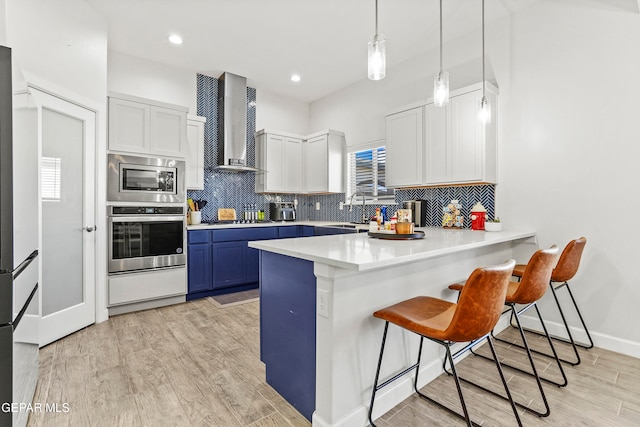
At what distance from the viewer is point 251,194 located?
5.13 metres

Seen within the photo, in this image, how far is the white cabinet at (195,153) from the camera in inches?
167

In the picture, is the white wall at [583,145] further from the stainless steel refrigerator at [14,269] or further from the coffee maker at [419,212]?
the stainless steel refrigerator at [14,269]

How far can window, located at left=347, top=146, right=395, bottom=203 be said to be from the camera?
4594mm

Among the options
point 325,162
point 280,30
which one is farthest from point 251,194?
point 280,30

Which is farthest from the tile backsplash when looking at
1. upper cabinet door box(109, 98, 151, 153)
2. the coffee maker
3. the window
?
upper cabinet door box(109, 98, 151, 153)

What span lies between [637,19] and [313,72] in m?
3.37

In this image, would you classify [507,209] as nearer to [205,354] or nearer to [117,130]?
[205,354]

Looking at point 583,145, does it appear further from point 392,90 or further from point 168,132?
point 168,132

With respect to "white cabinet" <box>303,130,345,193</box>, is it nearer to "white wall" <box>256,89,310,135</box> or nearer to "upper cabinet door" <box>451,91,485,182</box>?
"white wall" <box>256,89,310,135</box>

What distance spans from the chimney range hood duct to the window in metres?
1.57

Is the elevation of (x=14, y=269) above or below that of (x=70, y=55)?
below

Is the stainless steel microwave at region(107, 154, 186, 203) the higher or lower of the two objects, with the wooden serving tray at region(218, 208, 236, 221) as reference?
higher

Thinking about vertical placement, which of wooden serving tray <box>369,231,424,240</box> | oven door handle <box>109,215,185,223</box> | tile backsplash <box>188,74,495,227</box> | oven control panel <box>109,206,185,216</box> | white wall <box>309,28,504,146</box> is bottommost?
wooden serving tray <box>369,231,424,240</box>

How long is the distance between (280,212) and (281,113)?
1.76 m
